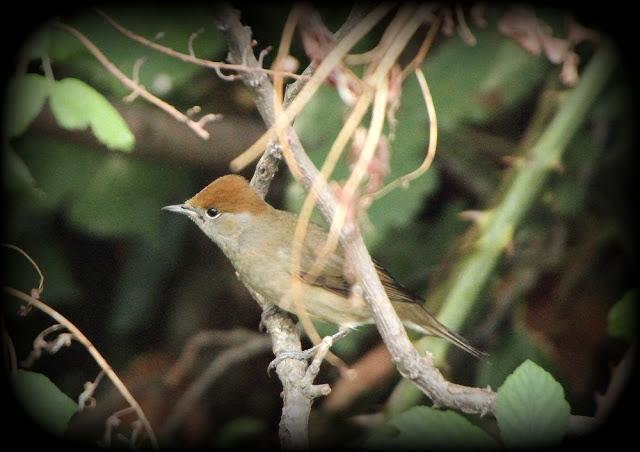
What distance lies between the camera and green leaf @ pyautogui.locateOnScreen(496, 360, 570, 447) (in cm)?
100

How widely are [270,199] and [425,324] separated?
0.86 ft

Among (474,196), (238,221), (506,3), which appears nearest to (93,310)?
(238,221)

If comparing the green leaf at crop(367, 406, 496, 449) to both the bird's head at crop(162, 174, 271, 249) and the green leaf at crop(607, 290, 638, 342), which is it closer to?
the green leaf at crop(607, 290, 638, 342)

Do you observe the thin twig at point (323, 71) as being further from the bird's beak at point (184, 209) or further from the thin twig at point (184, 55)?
the bird's beak at point (184, 209)

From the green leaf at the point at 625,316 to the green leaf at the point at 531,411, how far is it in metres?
0.16

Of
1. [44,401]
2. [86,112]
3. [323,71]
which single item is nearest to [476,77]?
[323,71]

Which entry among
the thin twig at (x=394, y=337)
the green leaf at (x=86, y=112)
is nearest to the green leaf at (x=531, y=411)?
the thin twig at (x=394, y=337)

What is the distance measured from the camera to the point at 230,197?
121 centimetres

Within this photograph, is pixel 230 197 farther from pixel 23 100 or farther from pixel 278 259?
pixel 23 100

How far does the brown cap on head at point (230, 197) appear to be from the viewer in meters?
1.19

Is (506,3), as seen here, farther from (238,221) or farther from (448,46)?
(238,221)

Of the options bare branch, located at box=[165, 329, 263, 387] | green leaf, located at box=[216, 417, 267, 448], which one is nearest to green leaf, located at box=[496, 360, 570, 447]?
green leaf, located at box=[216, 417, 267, 448]

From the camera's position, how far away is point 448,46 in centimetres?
110

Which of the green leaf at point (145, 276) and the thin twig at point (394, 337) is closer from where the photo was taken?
the thin twig at point (394, 337)
